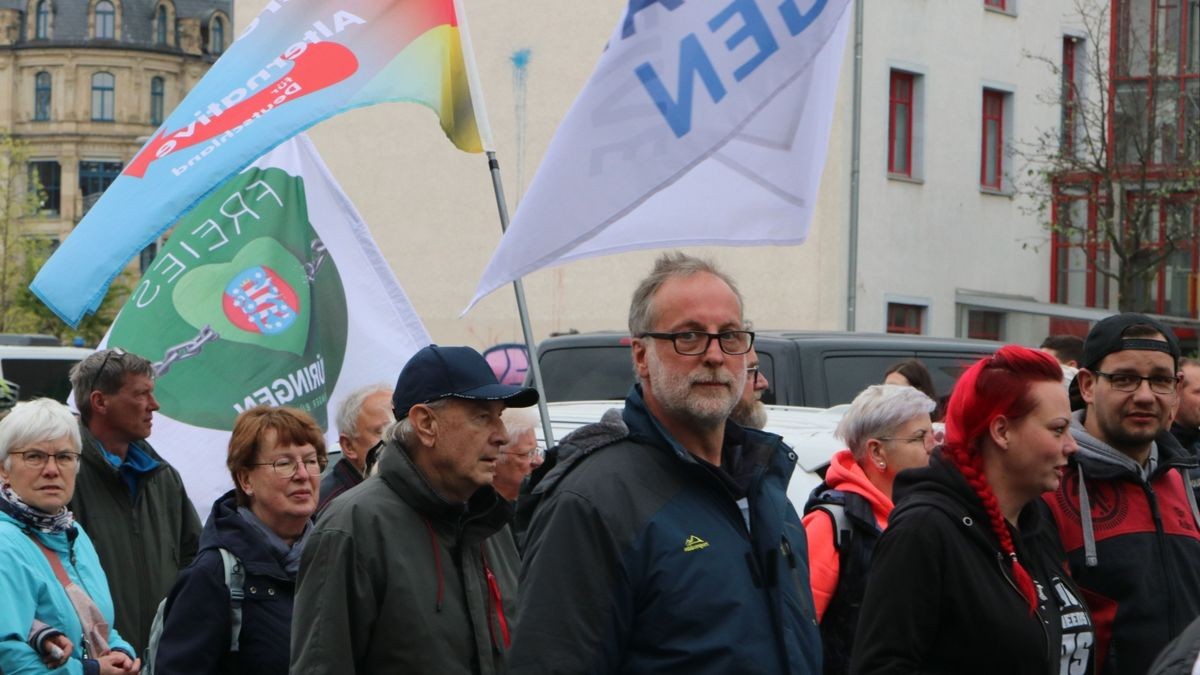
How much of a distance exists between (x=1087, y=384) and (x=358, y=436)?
2985mm

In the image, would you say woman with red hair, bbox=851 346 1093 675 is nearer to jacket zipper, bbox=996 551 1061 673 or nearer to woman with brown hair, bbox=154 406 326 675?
jacket zipper, bbox=996 551 1061 673

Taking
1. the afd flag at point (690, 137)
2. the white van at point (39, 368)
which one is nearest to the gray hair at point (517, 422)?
the afd flag at point (690, 137)

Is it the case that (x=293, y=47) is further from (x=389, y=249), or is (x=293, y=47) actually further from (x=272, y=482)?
(x=389, y=249)

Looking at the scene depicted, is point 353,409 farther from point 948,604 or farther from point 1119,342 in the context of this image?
point 948,604

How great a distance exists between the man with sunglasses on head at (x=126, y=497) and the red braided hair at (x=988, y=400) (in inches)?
150

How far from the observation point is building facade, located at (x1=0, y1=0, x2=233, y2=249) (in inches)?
3393

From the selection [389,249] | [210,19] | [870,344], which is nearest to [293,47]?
[870,344]

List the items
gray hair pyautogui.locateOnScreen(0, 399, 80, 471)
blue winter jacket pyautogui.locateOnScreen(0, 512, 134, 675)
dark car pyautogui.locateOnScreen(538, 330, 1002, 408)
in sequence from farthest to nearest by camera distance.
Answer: dark car pyautogui.locateOnScreen(538, 330, 1002, 408), gray hair pyautogui.locateOnScreen(0, 399, 80, 471), blue winter jacket pyautogui.locateOnScreen(0, 512, 134, 675)

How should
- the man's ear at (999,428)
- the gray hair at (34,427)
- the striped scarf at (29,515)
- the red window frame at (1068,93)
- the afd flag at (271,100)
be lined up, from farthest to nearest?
the red window frame at (1068,93) → the afd flag at (271,100) → the gray hair at (34,427) → the striped scarf at (29,515) → the man's ear at (999,428)

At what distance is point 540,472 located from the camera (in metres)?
5.28

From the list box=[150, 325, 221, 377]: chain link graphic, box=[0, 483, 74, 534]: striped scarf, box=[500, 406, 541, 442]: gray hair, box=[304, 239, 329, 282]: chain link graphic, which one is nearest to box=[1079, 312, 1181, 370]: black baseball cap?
box=[500, 406, 541, 442]: gray hair

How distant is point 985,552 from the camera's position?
4.64 metres

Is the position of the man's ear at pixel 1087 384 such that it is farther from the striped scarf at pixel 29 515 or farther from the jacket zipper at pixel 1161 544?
the striped scarf at pixel 29 515

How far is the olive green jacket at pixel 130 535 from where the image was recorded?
24.6 feet
